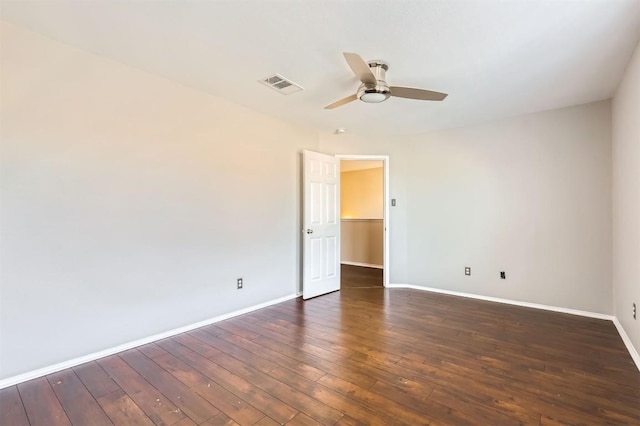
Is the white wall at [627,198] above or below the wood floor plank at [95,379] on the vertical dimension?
above

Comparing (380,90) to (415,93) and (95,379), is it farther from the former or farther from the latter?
(95,379)

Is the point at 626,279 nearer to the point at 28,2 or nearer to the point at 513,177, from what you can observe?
the point at 513,177

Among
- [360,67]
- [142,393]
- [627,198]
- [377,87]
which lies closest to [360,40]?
[360,67]

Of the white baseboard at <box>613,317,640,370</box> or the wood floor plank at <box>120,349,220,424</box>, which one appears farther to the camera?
the white baseboard at <box>613,317,640,370</box>

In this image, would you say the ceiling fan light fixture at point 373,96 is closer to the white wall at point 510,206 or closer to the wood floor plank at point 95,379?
the white wall at point 510,206

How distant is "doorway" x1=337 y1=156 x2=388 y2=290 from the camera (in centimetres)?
654

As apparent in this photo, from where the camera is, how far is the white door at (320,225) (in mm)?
4113

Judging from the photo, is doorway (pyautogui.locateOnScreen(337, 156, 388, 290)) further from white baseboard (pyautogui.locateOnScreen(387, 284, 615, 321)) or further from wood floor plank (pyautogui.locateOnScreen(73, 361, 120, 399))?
wood floor plank (pyautogui.locateOnScreen(73, 361, 120, 399))

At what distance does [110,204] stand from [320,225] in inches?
102

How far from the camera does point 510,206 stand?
3.82 metres

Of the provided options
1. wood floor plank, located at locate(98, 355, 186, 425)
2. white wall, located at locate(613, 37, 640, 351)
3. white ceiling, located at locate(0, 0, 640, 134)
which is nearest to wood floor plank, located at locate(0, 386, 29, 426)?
wood floor plank, located at locate(98, 355, 186, 425)

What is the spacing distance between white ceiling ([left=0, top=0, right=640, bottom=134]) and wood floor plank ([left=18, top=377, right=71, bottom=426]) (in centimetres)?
246

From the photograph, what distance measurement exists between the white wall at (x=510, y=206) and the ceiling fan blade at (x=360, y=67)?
2.30 metres

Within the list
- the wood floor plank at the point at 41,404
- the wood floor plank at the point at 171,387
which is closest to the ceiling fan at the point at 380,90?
the wood floor plank at the point at 171,387
